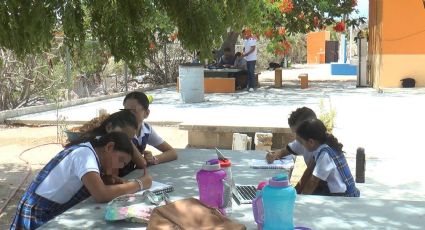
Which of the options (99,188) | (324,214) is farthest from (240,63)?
(324,214)

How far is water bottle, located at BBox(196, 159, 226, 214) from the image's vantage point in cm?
256

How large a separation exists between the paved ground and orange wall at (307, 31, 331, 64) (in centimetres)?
2466

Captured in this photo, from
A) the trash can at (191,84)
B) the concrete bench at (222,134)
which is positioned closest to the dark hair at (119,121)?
the concrete bench at (222,134)

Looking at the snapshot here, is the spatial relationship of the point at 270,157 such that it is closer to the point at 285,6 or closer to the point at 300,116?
the point at 300,116

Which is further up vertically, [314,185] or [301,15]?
[301,15]

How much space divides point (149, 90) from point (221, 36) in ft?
40.6

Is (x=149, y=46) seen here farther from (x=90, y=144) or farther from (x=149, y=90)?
(x=149, y=90)

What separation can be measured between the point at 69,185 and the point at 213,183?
0.88 meters

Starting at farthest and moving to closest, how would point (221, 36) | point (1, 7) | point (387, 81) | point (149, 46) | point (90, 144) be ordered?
point (387, 81), point (149, 46), point (221, 36), point (1, 7), point (90, 144)

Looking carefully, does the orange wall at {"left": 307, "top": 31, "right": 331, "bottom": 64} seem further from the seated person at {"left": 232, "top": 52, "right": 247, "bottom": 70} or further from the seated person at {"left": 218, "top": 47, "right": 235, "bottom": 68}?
the seated person at {"left": 232, "top": 52, "right": 247, "bottom": 70}

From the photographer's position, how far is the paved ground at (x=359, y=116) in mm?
5734

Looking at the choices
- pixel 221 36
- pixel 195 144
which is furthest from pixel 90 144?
pixel 195 144

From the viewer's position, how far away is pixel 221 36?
461cm

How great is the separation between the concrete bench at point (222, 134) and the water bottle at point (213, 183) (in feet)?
16.1
